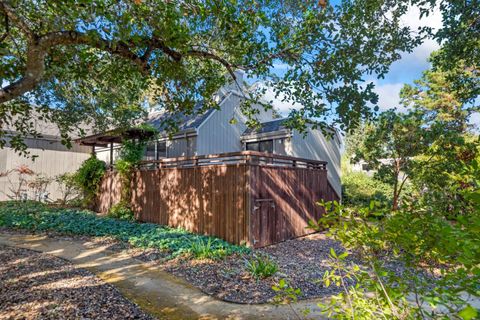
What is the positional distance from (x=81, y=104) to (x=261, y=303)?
687cm

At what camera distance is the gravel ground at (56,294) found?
11.2 ft

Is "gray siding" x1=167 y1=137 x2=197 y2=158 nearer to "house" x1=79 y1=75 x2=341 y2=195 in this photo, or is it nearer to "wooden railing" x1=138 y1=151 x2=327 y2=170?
"house" x1=79 y1=75 x2=341 y2=195

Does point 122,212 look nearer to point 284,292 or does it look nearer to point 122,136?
point 122,136

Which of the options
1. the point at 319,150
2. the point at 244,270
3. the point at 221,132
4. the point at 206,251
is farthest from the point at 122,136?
the point at 319,150

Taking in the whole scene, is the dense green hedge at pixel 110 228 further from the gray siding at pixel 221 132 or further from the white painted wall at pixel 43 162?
the gray siding at pixel 221 132

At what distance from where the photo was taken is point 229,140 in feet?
42.6

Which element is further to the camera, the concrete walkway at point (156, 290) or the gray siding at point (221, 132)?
the gray siding at point (221, 132)

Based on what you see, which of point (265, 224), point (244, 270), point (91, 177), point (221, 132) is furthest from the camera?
point (221, 132)

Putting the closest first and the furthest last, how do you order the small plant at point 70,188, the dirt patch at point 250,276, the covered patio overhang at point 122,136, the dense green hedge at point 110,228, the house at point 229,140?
the dirt patch at point 250,276
the dense green hedge at point 110,228
the covered patio overhang at point 122,136
the house at point 229,140
the small plant at point 70,188

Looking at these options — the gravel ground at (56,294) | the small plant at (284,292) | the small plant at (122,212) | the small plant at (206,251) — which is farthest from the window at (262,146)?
the small plant at (284,292)

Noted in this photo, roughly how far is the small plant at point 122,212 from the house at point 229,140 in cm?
304

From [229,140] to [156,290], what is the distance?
9.11 meters

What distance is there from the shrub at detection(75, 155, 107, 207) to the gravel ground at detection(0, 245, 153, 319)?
21.9ft

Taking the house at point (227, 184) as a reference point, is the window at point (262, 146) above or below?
above
